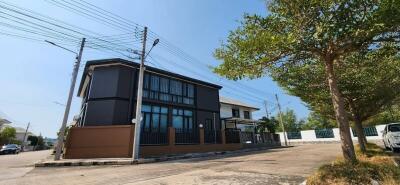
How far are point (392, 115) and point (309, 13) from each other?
45438mm

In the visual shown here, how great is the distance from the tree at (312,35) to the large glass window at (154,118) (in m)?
12.7

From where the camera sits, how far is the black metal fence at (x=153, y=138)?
17.2 m

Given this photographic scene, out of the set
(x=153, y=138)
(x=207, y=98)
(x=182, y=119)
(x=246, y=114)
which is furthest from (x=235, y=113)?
(x=153, y=138)

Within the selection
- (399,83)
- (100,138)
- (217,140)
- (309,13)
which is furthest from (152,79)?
(399,83)

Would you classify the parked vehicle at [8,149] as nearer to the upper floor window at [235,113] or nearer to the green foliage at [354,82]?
the upper floor window at [235,113]

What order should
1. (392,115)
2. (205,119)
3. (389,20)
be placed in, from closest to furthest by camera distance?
(389,20) < (205,119) < (392,115)

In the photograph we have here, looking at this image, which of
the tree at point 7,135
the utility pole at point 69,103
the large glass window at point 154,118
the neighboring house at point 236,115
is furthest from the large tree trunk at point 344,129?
the tree at point 7,135

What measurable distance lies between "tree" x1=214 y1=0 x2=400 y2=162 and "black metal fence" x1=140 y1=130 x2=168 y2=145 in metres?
11.2

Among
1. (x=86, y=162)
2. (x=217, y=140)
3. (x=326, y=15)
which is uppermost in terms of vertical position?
(x=326, y=15)

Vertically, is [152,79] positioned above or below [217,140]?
above

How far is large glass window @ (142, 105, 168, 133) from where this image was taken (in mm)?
19242

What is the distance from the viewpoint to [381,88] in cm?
1248

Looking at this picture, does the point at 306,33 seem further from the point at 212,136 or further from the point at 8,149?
the point at 8,149

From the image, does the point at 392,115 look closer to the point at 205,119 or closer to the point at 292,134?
the point at 292,134
